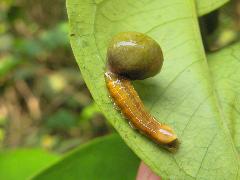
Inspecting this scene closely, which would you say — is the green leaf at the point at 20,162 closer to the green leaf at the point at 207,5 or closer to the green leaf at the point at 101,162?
the green leaf at the point at 101,162

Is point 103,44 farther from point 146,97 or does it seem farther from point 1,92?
point 1,92

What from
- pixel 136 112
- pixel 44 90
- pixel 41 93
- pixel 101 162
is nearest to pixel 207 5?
pixel 136 112

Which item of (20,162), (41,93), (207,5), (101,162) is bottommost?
(41,93)

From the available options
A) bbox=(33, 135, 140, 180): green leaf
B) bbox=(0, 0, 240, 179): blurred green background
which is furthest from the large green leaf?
bbox=(0, 0, 240, 179): blurred green background

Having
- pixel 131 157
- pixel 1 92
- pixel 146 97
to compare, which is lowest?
pixel 1 92

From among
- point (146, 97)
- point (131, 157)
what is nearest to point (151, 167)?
point (146, 97)

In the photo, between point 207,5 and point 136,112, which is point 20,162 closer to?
point 136,112

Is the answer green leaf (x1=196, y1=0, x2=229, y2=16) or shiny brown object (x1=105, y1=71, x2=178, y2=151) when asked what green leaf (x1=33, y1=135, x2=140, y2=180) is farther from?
green leaf (x1=196, y1=0, x2=229, y2=16)

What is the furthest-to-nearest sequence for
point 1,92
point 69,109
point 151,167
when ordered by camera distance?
point 1,92 < point 69,109 < point 151,167
